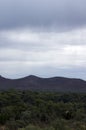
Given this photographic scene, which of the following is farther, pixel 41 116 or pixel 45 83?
pixel 45 83

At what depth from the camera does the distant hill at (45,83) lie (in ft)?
475

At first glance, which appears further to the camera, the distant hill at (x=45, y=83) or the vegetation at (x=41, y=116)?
the distant hill at (x=45, y=83)

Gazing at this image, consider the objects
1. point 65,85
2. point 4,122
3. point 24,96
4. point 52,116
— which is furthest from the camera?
point 65,85

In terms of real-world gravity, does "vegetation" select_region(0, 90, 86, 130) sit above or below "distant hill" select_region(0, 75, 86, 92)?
below

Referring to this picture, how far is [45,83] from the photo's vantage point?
14988 cm

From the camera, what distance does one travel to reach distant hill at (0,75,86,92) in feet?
475

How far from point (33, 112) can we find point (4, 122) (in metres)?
3.81

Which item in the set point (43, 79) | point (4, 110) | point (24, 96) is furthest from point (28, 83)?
point (4, 110)

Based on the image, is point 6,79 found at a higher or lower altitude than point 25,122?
higher

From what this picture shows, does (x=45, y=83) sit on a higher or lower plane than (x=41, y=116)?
higher

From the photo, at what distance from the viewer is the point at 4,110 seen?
43312 millimetres

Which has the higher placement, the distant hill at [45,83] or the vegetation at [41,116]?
the distant hill at [45,83]

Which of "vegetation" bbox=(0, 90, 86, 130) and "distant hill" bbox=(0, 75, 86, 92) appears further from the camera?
"distant hill" bbox=(0, 75, 86, 92)

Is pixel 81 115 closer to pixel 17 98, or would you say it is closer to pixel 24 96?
pixel 17 98
